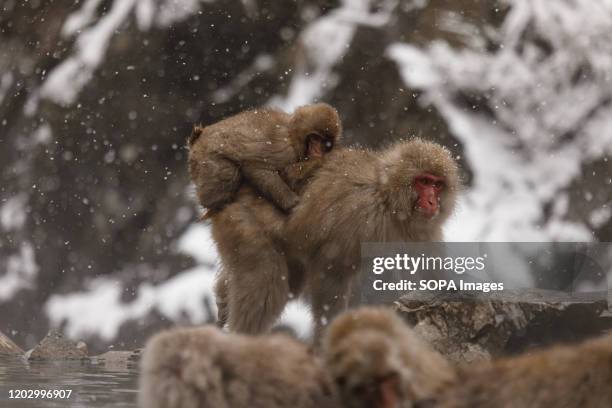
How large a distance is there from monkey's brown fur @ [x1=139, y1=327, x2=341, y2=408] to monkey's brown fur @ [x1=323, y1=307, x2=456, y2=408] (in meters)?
0.05

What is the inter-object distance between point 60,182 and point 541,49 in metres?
2.89

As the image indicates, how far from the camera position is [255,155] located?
10.0ft

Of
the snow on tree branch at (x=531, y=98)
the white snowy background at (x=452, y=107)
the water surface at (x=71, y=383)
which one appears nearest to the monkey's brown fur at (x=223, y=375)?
the water surface at (x=71, y=383)

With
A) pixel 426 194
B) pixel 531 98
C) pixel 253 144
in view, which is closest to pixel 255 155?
pixel 253 144

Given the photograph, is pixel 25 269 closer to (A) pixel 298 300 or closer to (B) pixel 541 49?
(A) pixel 298 300

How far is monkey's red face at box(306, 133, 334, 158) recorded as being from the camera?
9.96 ft

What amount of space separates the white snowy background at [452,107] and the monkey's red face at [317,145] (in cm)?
89

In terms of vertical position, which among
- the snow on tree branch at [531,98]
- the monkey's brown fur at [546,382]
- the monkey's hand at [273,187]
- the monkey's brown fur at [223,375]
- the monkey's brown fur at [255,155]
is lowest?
the monkey's brown fur at [546,382]

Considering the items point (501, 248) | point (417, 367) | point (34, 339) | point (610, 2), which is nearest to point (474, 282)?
point (501, 248)

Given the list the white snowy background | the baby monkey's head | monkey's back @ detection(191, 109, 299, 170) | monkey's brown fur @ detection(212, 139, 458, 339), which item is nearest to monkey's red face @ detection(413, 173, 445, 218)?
monkey's brown fur @ detection(212, 139, 458, 339)

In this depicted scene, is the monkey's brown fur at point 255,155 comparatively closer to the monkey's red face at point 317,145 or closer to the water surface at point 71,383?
the monkey's red face at point 317,145

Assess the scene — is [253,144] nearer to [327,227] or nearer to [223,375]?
[327,227]

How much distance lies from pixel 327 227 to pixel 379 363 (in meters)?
2.05

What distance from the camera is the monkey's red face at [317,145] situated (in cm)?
304
